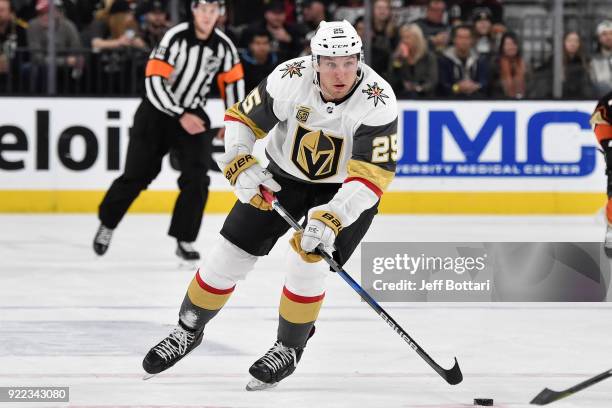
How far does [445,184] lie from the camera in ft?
32.3

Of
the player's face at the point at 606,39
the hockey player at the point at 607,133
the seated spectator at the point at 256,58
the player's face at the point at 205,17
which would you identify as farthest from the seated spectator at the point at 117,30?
the hockey player at the point at 607,133

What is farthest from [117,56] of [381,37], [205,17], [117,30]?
[205,17]

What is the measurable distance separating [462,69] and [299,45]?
117cm

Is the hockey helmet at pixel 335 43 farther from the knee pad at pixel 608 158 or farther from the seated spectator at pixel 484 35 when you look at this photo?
the seated spectator at pixel 484 35

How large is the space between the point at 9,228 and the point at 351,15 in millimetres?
2922

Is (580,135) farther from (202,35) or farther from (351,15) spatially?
(202,35)

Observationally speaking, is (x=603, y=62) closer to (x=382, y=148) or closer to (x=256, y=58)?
(x=256, y=58)

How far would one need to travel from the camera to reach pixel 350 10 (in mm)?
10086

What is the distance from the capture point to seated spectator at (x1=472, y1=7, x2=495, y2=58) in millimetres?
10102

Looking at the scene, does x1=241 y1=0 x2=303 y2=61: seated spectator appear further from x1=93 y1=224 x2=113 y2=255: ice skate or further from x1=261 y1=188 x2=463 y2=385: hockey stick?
x1=261 y1=188 x2=463 y2=385: hockey stick

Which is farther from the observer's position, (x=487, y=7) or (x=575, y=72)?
(x=487, y=7)

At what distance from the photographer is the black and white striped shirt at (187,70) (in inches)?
277

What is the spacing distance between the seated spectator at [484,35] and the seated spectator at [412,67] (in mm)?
367

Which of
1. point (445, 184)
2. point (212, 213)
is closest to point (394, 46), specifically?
point (445, 184)
